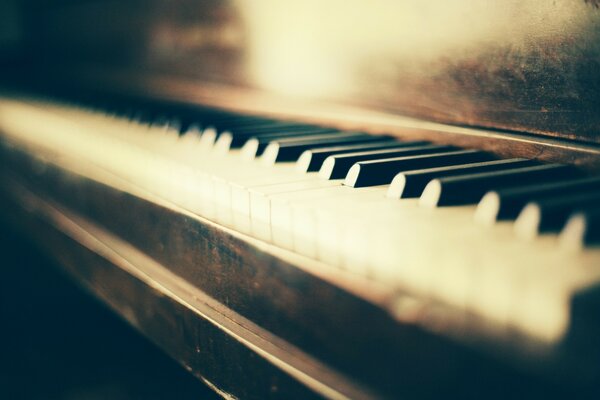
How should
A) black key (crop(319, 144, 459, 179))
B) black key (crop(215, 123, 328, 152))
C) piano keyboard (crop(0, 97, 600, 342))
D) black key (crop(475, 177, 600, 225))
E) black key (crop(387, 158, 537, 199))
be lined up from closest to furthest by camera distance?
piano keyboard (crop(0, 97, 600, 342)), black key (crop(475, 177, 600, 225)), black key (crop(387, 158, 537, 199)), black key (crop(319, 144, 459, 179)), black key (crop(215, 123, 328, 152))

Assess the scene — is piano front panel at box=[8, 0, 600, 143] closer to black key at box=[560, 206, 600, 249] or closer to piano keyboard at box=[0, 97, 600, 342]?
piano keyboard at box=[0, 97, 600, 342]

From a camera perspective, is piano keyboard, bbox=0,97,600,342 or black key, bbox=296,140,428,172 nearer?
piano keyboard, bbox=0,97,600,342

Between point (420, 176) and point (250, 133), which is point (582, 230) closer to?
point (420, 176)

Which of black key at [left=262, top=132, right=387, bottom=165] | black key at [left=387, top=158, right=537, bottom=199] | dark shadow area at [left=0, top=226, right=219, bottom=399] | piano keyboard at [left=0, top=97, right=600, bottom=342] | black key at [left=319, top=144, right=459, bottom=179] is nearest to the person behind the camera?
piano keyboard at [left=0, top=97, right=600, bottom=342]

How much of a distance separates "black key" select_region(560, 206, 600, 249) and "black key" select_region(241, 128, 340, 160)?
0.64 meters

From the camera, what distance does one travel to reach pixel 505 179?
2.47 ft

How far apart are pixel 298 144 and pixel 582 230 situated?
2.07 feet

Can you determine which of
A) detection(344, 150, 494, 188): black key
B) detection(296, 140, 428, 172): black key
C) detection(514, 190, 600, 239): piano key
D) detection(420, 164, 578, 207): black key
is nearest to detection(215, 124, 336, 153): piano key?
detection(296, 140, 428, 172): black key

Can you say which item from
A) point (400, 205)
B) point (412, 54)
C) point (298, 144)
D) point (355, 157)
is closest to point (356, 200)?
point (400, 205)

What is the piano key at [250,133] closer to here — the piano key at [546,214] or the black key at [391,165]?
the black key at [391,165]

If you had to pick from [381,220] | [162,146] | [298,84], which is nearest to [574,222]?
[381,220]

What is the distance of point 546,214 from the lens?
1.90ft

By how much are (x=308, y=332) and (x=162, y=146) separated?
0.62 m

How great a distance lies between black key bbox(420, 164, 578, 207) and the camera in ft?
2.34
